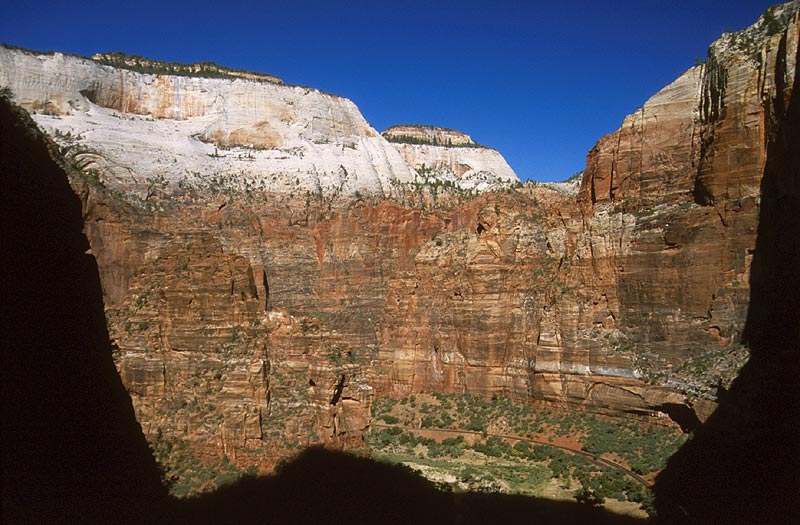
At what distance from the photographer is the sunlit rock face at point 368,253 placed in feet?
74.9

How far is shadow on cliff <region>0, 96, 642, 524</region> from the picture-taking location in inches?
464

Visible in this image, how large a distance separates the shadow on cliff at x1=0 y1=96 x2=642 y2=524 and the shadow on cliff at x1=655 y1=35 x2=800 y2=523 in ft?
44.0

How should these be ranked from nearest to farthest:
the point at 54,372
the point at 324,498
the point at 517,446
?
the point at 54,372 < the point at 324,498 < the point at 517,446

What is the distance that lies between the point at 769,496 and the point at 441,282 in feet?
114

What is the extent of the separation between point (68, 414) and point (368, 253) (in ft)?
177

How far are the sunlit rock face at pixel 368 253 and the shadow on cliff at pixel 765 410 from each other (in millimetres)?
1889

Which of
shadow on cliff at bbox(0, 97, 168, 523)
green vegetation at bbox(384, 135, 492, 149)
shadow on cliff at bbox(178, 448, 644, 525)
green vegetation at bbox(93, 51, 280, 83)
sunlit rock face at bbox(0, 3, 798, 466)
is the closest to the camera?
shadow on cliff at bbox(0, 97, 168, 523)

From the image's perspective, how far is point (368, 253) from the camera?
67500mm

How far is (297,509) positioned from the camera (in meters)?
20.5

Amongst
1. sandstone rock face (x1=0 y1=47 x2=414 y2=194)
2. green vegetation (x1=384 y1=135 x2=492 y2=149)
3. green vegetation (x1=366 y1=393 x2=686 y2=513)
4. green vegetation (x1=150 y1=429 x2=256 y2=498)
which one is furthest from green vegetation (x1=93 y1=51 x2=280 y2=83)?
green vegetation (x1=150 y1=429 x2=256 y2=498)

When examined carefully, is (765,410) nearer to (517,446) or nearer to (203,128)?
(517,446)

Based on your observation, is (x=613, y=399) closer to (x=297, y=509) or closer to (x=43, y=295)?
(x=297, y=509)

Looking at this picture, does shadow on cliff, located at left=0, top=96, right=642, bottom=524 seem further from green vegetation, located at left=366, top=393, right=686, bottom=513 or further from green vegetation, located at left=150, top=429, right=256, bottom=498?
green vegetation, located at left=366, top=393, right=686, bottom=513

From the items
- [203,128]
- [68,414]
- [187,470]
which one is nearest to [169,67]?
[203,128]
